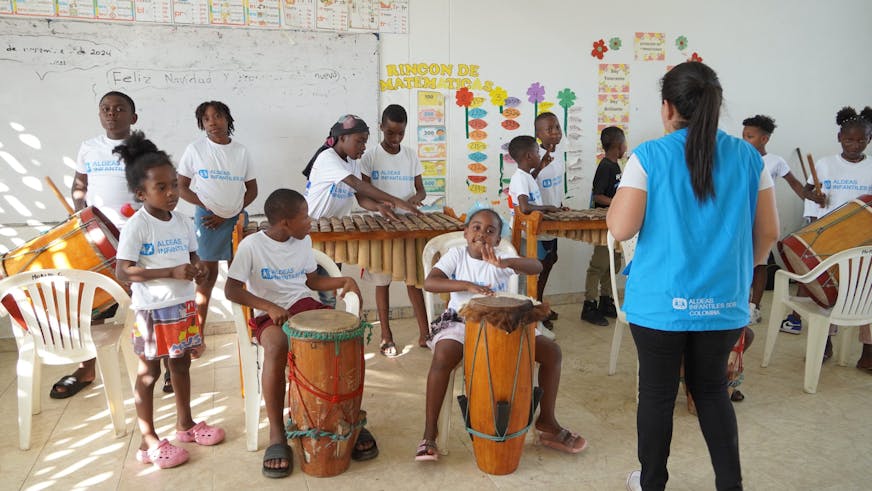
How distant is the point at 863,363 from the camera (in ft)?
14.9

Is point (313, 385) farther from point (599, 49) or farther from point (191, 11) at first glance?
point (599, 49)

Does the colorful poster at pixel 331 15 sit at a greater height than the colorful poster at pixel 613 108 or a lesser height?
greater

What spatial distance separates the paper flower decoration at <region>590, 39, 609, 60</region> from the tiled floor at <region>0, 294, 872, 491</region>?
10.1 ft

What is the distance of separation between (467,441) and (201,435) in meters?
1.43

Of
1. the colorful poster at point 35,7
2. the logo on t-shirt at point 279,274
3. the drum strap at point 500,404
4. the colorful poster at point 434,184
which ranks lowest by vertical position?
the drum strap at point 500,404

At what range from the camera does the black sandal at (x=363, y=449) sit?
3.21m

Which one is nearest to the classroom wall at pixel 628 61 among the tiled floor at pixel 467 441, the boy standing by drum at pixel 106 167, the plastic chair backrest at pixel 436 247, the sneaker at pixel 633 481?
the boy standing by drum at pixel 106 167

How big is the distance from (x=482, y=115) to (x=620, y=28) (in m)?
1.69

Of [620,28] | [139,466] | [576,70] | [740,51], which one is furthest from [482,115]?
[139,466]

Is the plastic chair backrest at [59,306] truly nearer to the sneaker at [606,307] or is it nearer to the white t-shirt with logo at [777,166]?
the sneaker at [606,307]

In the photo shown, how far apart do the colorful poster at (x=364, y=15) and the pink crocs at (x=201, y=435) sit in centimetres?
350

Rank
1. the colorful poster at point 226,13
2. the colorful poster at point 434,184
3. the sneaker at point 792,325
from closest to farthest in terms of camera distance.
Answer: the colorful poster at point 226,13, the sneaker at point 792,325, the colorful poster at point 434,184

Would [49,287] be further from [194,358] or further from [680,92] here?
[680,92]

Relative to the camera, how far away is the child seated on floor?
10.4 feet
